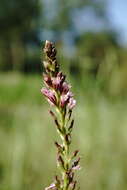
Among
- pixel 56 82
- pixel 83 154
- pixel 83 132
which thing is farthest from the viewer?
pixel 83 132

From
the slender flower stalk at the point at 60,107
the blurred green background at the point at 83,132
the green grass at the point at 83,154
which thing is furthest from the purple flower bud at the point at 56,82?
the green grass at the point at 83,154

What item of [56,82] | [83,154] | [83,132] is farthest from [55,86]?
[83,132]

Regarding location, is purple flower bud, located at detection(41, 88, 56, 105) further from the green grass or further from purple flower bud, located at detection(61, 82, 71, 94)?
the green grass

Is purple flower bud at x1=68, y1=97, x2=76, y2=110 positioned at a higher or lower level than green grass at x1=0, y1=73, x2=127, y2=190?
lower

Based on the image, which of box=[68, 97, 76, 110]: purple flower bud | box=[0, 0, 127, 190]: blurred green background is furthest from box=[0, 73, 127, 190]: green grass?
box=[68, 97, 76, 110]: purple flower bud

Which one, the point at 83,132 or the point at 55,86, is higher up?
the point at 83,132

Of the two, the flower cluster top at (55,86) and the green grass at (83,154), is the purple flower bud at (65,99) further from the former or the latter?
the green grass at (83,154)

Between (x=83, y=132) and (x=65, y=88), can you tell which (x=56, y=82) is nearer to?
(x=65, y=88)

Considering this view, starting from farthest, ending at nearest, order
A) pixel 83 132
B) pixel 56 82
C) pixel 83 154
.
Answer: pixel 83 132, pixel 83 154, pixel 56 82

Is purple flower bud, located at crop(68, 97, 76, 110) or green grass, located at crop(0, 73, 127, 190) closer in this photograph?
purple flower bud, located at crop(68, 97, 76, 110)
